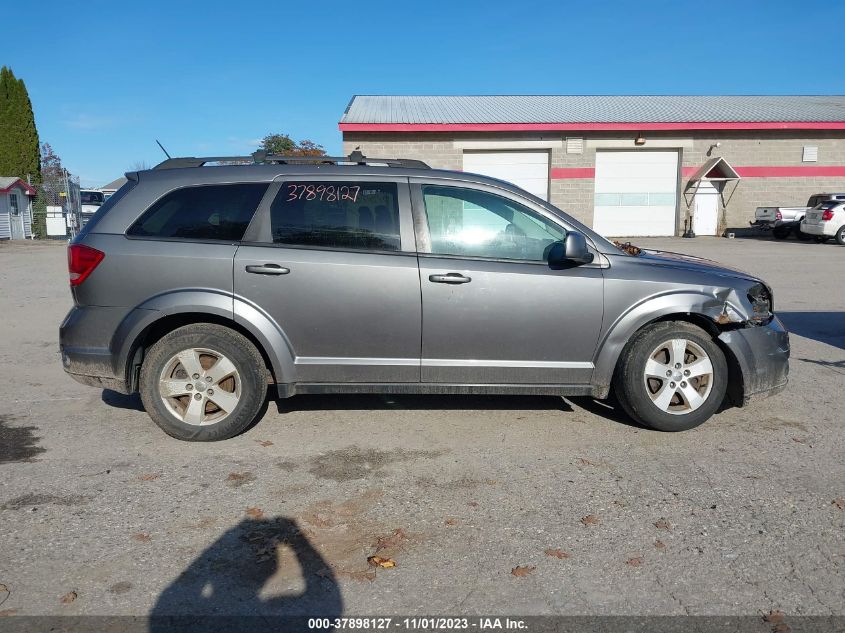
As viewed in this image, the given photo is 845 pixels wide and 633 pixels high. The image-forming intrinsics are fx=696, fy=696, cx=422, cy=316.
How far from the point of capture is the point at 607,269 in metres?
4.81

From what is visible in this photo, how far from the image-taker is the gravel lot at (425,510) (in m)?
2.96

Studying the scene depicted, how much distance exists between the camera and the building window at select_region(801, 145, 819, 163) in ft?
93.9

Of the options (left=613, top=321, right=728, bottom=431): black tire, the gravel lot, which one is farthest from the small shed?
(left=613, top=321, right=728, bottom=431): black tire

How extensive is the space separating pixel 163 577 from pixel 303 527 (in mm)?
710

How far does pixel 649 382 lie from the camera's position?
4879 millimetres

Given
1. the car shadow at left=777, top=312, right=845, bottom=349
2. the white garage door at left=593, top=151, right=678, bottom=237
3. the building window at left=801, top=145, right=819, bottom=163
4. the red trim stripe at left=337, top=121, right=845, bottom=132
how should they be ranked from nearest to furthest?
the car shadow at left=777, top=312, right=845, bottom=349 → the red trim stripe at left=337, top=121, right=845, bottom=132 → the white garage door at left=593, top=151, right=678, bottom=237 → the building window at left=801, top=145, right=819, bottom=163

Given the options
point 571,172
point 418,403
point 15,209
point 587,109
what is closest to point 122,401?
point 418,403

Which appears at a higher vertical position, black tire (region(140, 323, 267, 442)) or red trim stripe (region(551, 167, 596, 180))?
red trim stripe (region(551, 167, 596, 180))

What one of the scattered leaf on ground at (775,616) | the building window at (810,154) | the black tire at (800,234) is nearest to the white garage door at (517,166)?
the black tire at (800,234)

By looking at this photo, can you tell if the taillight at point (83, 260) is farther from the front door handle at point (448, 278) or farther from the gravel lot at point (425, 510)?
the front door handle at point (448, 278)

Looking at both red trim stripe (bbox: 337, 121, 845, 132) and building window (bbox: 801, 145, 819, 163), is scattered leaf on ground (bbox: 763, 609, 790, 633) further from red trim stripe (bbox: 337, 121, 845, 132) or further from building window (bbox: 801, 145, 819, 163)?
building window (bbox: 801, 145, 819, 163)

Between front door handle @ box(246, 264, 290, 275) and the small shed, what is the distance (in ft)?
102

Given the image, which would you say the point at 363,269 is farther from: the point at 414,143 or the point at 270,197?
the point at 414,143

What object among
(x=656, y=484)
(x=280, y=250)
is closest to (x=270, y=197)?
(x=280, y=250)
